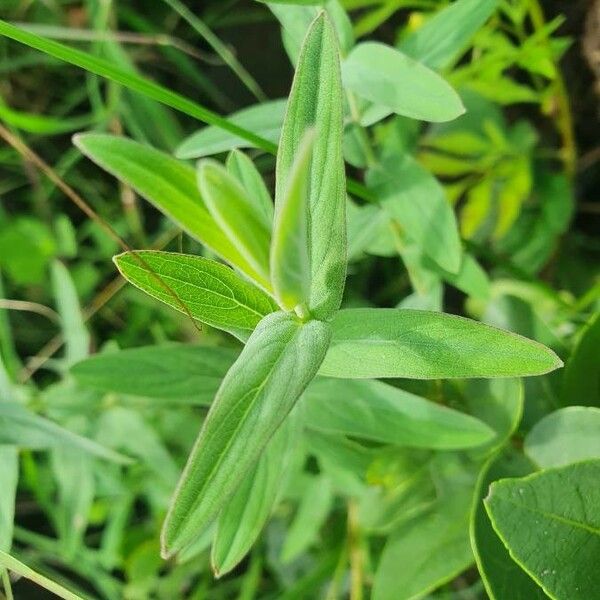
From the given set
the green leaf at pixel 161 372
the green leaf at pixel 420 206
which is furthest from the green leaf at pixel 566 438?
the green leaf at pixel 161 372

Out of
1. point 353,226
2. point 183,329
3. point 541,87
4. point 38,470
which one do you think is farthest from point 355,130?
point 38,470

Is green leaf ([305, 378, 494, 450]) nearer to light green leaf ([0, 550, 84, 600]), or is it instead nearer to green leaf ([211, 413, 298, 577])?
green leaf ([211, 413, 298, 577])

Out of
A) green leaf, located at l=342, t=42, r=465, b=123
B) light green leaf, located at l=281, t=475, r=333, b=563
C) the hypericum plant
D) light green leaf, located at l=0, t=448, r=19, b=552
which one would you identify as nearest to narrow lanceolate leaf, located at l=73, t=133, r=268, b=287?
the hypericum plant

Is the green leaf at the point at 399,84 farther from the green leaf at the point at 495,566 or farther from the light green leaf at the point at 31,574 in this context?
the light green leaf at the point at 31,574

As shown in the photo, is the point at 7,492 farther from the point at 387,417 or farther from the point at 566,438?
the point at 566,438

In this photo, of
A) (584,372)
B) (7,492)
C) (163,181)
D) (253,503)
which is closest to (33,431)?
(7,492)

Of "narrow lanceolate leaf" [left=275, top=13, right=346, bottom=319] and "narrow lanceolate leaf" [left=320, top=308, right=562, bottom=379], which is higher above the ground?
"narrow lanceolate leaf" [left=275, top=13, right=346, bottom=319]

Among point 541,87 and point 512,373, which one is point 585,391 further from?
point 541,87
